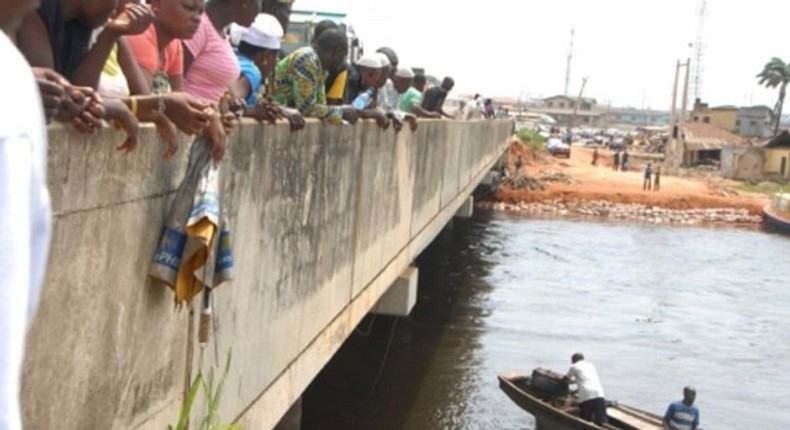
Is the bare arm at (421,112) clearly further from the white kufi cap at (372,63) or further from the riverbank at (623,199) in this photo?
the riverbank at (623,199)

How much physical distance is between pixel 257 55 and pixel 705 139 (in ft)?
243

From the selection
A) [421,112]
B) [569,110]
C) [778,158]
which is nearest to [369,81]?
[421,112]

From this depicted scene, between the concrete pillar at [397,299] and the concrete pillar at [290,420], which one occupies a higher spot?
the concrete pillar at [397,299]

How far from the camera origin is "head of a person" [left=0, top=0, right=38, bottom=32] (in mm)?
1612

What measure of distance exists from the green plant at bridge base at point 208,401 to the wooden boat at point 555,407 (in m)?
9.69

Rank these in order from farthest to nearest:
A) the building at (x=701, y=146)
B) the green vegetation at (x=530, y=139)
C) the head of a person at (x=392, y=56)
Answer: the building at (x=701, y=146), the green vegetation at (x=530, y=139), the head of a person at (x=392, y=56)

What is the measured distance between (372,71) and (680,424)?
7297mm

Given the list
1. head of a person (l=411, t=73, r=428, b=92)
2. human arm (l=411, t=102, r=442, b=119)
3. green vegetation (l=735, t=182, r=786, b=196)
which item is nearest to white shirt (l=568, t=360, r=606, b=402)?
human arm (l=411, t=102, r=442, b=119)

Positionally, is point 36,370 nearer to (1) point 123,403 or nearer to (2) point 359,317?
(1) point 123,403

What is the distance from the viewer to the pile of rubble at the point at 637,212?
161ft

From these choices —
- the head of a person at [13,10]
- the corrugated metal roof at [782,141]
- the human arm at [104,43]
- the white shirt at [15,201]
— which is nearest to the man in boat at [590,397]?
the human arm at [104,43]

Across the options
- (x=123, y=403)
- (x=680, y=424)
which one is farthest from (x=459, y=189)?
(x=123, y=403)

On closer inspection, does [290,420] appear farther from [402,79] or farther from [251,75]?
[402,79]

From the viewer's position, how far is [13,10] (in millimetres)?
1629
